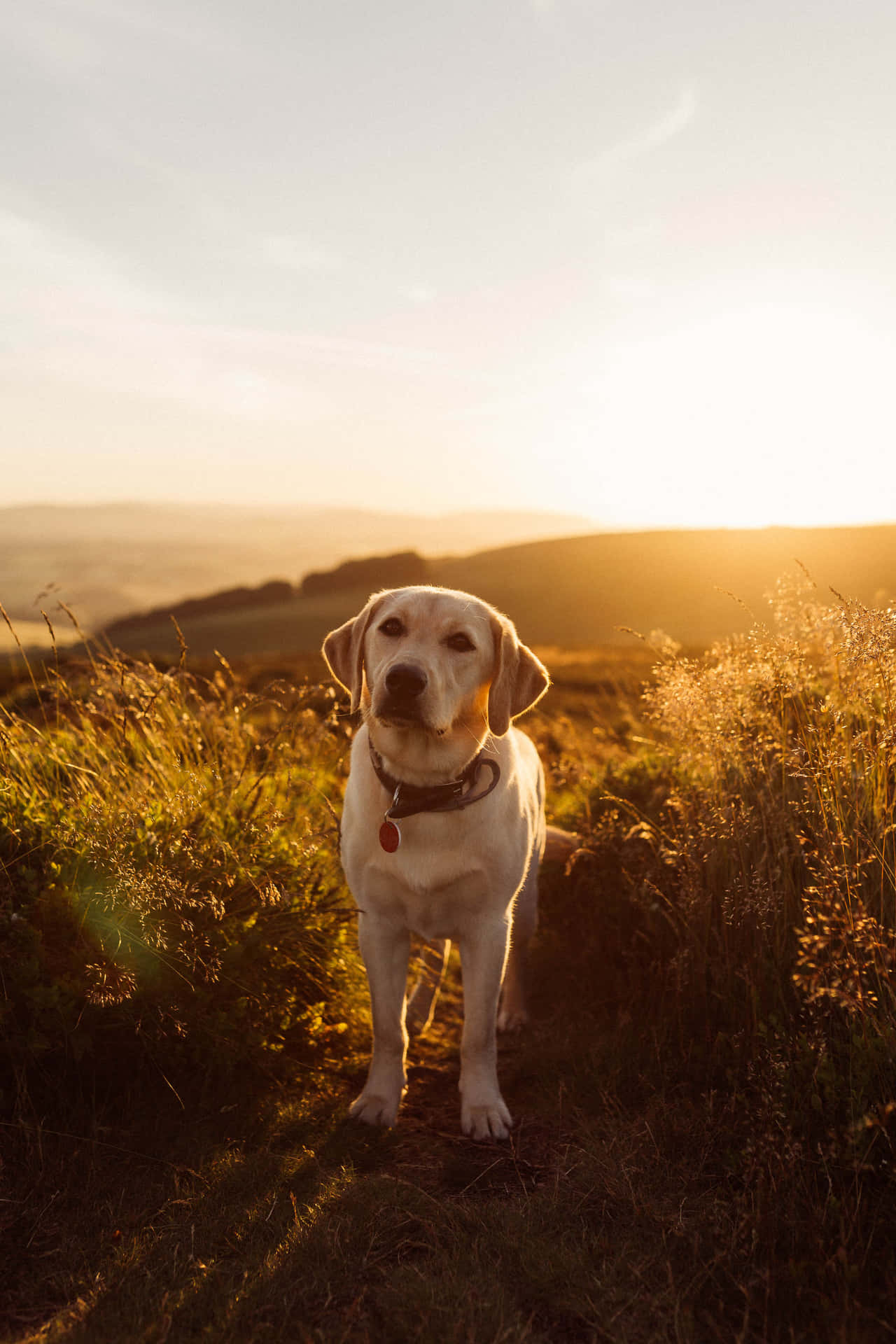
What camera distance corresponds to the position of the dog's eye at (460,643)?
3.78 m

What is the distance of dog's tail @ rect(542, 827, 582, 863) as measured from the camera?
529 cm

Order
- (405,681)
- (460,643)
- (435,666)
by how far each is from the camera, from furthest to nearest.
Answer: (460,643) → (435,666) → (405,681)

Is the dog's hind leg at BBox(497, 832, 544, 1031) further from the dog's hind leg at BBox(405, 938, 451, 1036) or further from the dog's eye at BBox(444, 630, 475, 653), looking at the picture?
the dog's eye at BBox(444, 630, 475, 653)

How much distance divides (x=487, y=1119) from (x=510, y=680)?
180 centimetres

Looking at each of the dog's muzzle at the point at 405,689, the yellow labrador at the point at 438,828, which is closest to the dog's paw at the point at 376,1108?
the yellow labrador at the point at 438,828

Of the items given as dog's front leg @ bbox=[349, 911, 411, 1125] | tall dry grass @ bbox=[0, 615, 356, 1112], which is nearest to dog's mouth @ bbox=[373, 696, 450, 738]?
tall dry grass @ bbox=[0, 615, 356, 1112]

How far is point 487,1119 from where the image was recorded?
3.61 m

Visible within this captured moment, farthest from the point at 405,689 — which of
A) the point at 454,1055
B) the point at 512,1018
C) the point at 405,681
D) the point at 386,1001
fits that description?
the point at 512,1018

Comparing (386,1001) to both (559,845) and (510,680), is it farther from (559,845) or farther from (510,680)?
(559,845)

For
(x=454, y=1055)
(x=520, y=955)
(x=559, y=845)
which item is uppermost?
(x=559, y=845)

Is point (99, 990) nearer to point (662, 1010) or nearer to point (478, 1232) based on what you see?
point (478, 1232)

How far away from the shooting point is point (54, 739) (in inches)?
175

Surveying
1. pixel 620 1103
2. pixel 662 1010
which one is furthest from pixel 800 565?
pixel 620 1103

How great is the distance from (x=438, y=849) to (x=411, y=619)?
3.14 ft
